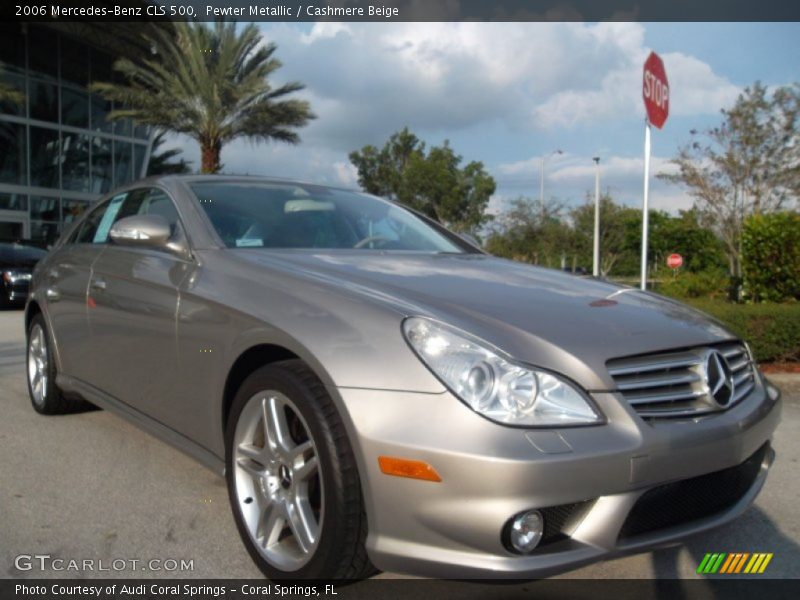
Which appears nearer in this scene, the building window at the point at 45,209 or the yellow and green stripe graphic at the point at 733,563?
the yellow and green stripe graphic at the point at 733,563

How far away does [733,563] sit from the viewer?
2867 millimetres

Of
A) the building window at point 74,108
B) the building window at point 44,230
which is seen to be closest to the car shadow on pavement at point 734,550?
the building window at point 44,230

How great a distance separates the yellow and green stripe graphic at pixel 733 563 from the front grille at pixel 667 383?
692mm

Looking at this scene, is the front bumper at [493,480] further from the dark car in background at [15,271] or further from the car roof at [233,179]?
the dark car in background at [15,271]

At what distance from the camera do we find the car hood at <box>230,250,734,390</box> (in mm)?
2305

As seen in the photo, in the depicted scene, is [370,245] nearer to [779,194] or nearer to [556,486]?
[556,486]

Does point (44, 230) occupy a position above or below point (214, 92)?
below

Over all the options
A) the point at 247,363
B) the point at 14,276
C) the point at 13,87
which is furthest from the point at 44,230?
the point at 247,363

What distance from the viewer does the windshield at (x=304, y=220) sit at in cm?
343

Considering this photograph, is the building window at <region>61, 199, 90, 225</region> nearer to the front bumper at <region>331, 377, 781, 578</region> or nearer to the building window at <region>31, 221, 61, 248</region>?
the building window at <region>31, 221, 61, 248</region>

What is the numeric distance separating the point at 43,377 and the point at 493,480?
374 cm

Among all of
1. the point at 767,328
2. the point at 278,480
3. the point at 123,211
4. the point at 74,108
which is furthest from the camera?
the point at 74,108

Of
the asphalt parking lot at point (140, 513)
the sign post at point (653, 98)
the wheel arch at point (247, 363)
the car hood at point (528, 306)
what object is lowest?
the asphalt parking lot at point (140, 513)

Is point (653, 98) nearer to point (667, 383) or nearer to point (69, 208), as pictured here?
point (667, 383)
